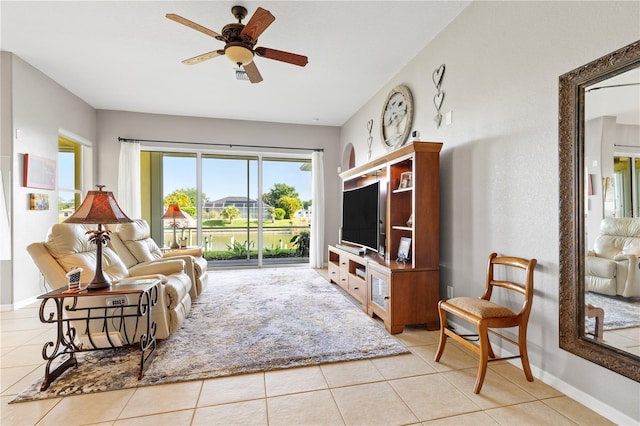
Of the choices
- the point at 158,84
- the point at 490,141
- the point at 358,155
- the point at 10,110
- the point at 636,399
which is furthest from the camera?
the point at 358,155

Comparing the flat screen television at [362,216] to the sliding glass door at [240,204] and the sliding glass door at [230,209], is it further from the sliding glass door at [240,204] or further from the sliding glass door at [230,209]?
the sliding glass door at [230,209]

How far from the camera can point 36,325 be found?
9.58ft

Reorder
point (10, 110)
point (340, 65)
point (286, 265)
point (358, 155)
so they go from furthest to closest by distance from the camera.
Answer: point (286, 265), point (358, 155), point (340, 65), point (10, 110)

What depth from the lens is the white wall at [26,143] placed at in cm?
332

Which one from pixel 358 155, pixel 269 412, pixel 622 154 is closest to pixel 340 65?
pixel 358 155

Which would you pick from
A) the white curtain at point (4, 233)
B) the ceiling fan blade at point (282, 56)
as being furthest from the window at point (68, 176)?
the ceiling fan blade at point (282, 56)

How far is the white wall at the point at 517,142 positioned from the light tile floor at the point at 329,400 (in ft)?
1.01

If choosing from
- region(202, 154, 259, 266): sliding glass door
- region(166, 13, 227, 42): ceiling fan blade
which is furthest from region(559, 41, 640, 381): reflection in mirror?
region(202, 154, 259, 266): sliding glass door

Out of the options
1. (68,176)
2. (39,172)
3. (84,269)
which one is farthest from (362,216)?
(68,176)

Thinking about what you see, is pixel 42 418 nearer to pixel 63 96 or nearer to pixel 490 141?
pixel 490 141

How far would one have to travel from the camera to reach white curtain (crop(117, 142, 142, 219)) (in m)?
5.11

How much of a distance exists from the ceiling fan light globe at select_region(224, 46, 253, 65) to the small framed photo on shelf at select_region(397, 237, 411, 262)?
2.19 m

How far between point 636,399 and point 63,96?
630cm

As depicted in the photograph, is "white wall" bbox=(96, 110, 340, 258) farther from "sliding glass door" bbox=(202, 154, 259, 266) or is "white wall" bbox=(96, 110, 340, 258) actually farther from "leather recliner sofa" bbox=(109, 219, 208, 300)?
"leather recliner sofa" bbox=(109, 219, 208, 300)
